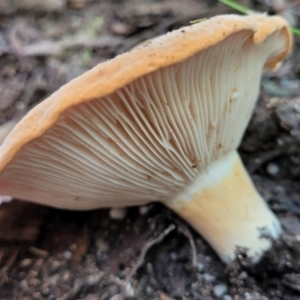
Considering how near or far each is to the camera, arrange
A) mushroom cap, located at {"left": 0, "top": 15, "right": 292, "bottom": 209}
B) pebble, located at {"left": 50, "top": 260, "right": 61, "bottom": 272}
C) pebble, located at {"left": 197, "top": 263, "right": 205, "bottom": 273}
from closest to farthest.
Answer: mushroom cap, located at {"left": 0, "top": 15, "right": 292, "bottom": 209} → pebble, located at {"left": 197, "top": 263, "right": 205, "bottom": 273} → pebble, located at {"left": 50, "top": 260, "right": 61, "bottom": 272}

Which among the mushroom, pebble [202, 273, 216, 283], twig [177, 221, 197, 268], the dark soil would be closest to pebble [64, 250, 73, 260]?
the dark soil

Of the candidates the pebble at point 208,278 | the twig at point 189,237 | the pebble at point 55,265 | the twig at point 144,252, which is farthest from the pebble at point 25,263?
the pebble at point 208,278

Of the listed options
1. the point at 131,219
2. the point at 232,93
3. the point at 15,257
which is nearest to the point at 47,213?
the point at 15,257

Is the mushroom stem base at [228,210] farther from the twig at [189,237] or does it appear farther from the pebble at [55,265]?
the pebble at [55,265]

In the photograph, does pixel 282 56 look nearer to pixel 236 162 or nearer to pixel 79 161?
pixel 236 162

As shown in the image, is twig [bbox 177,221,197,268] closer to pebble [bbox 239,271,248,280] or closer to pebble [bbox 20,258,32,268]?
pebble [bbox 239,271,248,280]
